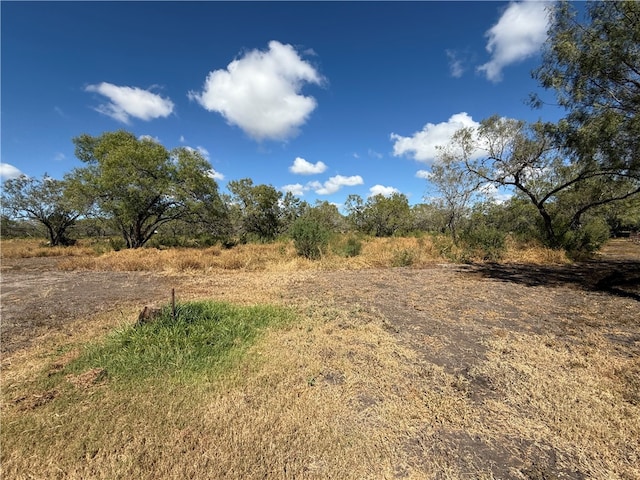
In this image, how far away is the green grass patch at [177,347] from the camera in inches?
106

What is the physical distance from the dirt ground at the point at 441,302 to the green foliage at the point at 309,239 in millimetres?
2460

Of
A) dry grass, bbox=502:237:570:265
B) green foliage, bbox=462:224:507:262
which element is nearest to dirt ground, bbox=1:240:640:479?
dry grass, bbox=502:237:570:265

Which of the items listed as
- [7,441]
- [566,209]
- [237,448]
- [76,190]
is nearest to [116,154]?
[76,190]

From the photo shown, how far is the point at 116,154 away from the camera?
14516 mm

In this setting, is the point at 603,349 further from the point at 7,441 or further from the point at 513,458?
the point at 7,441

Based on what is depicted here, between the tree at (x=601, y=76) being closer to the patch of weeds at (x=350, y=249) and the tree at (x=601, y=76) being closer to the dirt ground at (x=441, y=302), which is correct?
the dirt ground at (x=441, y=302)

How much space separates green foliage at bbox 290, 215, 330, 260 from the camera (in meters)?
11.0

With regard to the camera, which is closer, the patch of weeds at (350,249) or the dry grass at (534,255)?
the dry grass at (534,255)

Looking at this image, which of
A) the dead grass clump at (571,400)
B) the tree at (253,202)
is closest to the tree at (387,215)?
the tree at (253,202)

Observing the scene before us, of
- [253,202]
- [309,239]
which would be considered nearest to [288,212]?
[253,202]

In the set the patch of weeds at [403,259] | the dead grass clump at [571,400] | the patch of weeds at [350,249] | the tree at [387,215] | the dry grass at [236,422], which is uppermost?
the tree at [387,215]

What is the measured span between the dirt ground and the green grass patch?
4.07ft

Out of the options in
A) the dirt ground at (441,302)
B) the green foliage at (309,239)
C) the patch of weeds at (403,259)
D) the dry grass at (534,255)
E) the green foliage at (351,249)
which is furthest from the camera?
the green foliage at (351,249)

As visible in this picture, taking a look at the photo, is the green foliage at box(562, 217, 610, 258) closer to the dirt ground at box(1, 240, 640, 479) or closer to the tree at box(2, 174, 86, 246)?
the dirt ground at box(1, 240, 640, 479)
